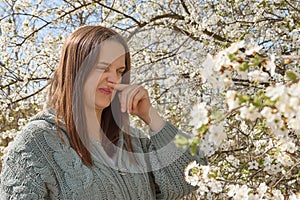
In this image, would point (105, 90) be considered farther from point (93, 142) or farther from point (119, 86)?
point (93, 142)

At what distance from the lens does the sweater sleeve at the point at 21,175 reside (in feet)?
5.41

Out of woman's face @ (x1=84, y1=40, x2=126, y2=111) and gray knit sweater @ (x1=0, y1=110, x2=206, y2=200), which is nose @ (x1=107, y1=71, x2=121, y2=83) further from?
gray knit sweater @ (x1=0, y1=110, x2=206, y2=200)

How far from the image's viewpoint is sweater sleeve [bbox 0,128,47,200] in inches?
64.9

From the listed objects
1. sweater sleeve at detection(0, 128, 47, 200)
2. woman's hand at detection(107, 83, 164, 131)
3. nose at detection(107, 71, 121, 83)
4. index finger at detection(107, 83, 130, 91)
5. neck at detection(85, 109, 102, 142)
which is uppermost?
nose at detection(107, 71, 121, 83)

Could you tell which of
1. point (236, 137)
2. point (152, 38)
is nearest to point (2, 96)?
point (152, 38)

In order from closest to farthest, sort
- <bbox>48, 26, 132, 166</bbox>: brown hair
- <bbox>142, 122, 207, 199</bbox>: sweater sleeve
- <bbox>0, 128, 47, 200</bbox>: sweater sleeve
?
<bbox>0, 128, 47, 200</bbox>: sweater sleeve
<bbox>48, 26, 132, 166</bbox>: brown hair
<bbox>142, 122, 207, 199</bbox>: sweater sleeve

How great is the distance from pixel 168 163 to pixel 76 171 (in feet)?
1.13

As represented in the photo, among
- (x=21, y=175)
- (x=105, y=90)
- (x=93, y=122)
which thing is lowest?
(x=21, y=175)

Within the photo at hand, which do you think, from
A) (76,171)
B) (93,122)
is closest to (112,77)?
(93,122)

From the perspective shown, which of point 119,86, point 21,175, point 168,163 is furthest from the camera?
point 168,163

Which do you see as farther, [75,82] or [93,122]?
[93,122]

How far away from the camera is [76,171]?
1711mm

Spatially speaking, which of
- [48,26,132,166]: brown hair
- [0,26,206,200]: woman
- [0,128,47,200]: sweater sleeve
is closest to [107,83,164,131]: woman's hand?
[0,26,206,200]: woman

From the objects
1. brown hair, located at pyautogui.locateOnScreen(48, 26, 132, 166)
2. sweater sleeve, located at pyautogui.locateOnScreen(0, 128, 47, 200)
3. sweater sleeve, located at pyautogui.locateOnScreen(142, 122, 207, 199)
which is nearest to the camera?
sweater sleeve, located at pyautogui.locateOnScreen(0, 128, 47, 200)
